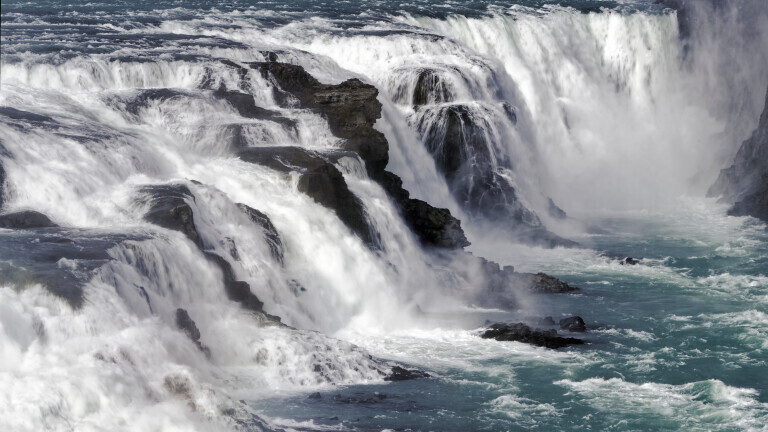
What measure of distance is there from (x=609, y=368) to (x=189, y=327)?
8.74 metres

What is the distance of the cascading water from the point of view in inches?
783

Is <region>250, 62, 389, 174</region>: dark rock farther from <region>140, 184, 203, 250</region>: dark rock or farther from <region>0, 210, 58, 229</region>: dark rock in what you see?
<region>0, 210, 58, 229</region>: dark rock

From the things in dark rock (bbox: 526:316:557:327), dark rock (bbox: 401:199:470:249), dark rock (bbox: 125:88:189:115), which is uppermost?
dark rock (bbox: 125:88:189:115)

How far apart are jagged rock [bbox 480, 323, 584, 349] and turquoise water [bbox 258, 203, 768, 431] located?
1.04 feet

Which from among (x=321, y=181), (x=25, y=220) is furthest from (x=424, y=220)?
(x=25, y=220)

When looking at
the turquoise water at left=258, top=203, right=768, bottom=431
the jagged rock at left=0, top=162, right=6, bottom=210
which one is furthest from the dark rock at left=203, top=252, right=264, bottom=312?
the jagged rock at left=0, top=162, right=6, bottom=210

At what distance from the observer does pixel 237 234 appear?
2594 cm

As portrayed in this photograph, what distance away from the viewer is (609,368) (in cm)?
2384

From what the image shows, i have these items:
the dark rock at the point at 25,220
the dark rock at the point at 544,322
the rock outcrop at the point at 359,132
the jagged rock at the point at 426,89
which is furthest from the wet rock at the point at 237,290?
the jagged rock at the point at 426,89

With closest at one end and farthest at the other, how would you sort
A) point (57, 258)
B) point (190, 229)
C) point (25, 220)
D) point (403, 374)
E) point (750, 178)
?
point (57, 258) < point (403, 374) < point (25, 220) < point (190, 229) < point (750, 178)

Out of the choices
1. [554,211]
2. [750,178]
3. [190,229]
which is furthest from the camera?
[750,178]

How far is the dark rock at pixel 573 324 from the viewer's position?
2694cm

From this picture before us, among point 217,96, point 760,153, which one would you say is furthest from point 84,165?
point 760,153

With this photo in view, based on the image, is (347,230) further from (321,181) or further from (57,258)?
(57,258)
